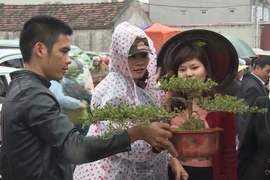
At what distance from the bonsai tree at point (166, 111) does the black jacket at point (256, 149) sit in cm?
63

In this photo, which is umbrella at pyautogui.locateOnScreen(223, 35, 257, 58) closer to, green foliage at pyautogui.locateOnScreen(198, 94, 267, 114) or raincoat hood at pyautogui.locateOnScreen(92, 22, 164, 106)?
raincoat hood at pyautogui.locateOnScreen(92, 22, 164, 106)

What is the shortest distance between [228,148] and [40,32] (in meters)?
1.39

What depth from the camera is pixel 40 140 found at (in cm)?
221

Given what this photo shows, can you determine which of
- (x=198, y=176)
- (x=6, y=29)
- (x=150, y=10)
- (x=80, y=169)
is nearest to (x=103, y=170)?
(x=80, y=169)

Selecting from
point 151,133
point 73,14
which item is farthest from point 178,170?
point 73,14

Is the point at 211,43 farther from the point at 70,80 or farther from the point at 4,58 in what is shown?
the point at 4,58

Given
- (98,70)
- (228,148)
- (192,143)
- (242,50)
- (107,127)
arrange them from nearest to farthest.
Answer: (192,143), (107,127), (228,148), (98,70), (242,50)

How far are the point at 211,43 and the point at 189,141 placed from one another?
88cm

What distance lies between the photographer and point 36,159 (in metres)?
2.19

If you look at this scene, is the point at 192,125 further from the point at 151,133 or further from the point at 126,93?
the point at 126,93

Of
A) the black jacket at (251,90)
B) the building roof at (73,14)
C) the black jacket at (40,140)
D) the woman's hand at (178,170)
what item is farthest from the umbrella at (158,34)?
the building roof at (73,14)

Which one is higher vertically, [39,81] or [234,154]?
[39,81]

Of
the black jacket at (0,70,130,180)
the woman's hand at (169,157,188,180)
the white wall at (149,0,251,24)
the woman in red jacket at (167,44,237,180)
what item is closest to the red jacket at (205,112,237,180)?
the woman in red jacket at (167,44,237,180)

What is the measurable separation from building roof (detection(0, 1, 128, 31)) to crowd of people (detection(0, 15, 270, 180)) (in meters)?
19.7
